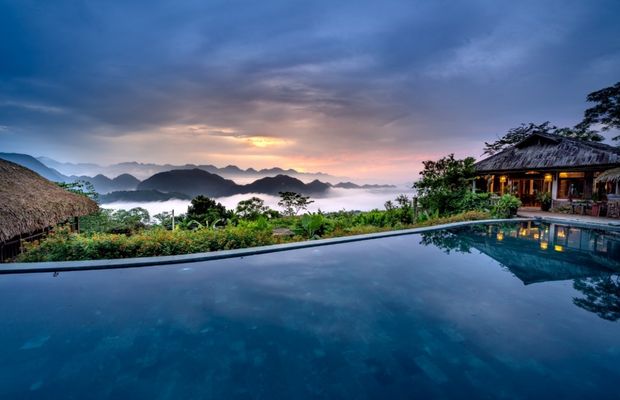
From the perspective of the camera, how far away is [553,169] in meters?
15.9

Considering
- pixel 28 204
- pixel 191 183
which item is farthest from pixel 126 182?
pixel 28 204

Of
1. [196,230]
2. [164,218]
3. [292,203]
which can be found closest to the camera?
[196,230]

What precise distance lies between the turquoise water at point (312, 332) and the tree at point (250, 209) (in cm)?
833

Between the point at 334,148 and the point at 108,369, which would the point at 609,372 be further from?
the point at 334,148

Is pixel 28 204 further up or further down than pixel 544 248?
further up

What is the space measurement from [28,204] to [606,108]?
41.7 m

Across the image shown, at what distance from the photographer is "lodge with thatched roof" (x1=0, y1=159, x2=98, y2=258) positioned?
7.22 meters

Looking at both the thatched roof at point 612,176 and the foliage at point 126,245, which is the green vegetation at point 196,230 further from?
the thatched roof at point 612,176

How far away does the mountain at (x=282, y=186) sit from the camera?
6744 cm

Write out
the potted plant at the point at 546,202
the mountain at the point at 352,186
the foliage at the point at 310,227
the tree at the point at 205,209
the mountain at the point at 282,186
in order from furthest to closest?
the mountain at the point at 352,186 < the mountain at the point at 282,186 < the potted plant at the point at 546,202 < the tree at the point at 205,209 < the foliage at the point at 310,227

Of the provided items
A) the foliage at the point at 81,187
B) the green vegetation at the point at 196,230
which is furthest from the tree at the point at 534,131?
the foliage at the point at 81,187

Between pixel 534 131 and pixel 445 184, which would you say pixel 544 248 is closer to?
pixel 445 184

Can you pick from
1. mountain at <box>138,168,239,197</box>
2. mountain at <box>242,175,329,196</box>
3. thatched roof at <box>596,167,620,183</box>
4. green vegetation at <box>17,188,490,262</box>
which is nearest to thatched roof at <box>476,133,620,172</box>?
thatched roof at <box>596,167,620,183</box>

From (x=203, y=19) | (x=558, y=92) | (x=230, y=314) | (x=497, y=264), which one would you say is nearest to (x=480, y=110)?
(x=558, y=92)
